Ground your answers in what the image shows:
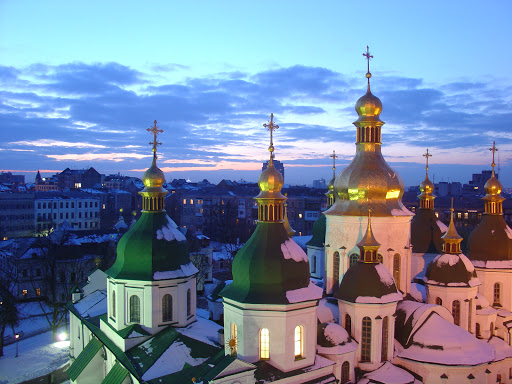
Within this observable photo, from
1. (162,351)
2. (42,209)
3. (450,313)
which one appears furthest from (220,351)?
(42,209)

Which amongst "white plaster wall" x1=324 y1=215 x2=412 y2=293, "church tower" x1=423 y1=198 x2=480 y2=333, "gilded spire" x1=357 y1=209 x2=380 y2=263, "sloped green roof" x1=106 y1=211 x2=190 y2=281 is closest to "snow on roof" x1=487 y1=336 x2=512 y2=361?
"church tower" x1=423 y1=198 x2=480 y2=333

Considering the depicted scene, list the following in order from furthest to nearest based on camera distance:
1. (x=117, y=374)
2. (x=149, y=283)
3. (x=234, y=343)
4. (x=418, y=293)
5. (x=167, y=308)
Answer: (x=418, y=293), (x=167, y=308), (x=149, y=283), (x=117, y=374), (x=234, y=343)

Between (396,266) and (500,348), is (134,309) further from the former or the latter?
(500,348)

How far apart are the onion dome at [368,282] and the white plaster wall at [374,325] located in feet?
0.79

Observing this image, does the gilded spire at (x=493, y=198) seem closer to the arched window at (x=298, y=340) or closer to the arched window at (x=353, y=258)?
the arched window at (x=353, y=258)

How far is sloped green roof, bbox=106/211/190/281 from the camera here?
706 inches

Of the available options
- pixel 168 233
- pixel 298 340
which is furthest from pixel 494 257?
pixel 168 233

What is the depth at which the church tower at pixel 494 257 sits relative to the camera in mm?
23453

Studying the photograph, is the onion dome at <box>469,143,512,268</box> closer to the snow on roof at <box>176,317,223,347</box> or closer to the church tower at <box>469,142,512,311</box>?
the church tower at <box>469,142,512,311</box>

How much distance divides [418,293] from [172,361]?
1120cm

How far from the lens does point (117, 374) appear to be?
1683cm

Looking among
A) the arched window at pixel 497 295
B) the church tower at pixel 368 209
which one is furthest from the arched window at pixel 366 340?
the arched window at pixel 497 295

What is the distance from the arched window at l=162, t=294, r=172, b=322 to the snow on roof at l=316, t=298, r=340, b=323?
5853mm

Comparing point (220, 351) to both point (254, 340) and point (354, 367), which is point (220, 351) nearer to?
point (254, 340)
